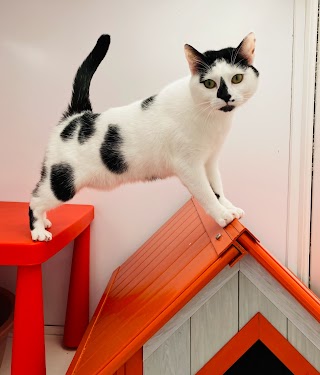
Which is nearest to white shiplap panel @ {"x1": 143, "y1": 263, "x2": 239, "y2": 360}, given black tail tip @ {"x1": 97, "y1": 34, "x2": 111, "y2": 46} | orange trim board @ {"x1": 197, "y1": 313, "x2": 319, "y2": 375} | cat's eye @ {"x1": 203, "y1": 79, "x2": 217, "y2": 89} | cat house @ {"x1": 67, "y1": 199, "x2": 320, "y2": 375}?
cat house @ {"x1": 67, "y1": 199, "x2": 320, "y2": 375}

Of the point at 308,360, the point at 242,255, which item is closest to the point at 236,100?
the point at 242,255

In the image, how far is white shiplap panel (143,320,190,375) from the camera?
815mm

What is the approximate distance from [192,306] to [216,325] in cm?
7

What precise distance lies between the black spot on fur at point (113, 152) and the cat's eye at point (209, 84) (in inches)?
9.8

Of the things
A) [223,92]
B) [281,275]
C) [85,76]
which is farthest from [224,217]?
[85,76]

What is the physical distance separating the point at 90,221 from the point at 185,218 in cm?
39

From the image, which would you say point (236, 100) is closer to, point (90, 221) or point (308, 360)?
point (308, 360)

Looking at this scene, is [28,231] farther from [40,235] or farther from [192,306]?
[192,306]

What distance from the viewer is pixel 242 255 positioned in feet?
2.56

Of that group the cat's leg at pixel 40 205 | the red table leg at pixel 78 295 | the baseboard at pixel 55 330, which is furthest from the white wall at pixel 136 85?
the cat's leg at pixel 40 205

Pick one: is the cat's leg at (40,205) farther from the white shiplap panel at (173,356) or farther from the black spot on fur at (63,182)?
the white shiplap panel at (173,356)

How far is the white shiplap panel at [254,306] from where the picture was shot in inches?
32.1

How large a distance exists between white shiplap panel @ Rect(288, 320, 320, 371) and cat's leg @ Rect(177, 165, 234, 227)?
27 cm

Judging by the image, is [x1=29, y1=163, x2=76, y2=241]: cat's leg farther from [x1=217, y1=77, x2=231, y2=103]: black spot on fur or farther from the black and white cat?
[x1=217, y1=77, x2=231, y2=103]: black spot on fur
